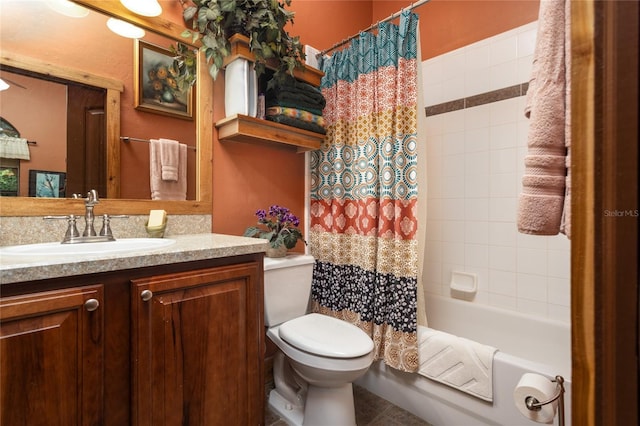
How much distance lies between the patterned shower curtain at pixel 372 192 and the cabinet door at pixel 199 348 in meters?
0.71

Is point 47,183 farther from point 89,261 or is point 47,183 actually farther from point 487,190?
point 487,190

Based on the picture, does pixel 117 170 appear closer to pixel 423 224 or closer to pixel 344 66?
pixel 344 66

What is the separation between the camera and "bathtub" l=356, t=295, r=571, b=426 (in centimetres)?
123

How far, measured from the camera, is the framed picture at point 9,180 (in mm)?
1079

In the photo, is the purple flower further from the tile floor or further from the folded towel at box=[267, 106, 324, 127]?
the tile floor

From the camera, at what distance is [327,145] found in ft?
6.34

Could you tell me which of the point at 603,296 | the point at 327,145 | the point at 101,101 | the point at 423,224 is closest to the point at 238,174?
the point at 327,145

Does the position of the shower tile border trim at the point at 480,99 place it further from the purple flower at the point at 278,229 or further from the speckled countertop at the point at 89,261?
the speckled countertop at the point at 89,261

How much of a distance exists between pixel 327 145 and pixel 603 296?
5.66ft

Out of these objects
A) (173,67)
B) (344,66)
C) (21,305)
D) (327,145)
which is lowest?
(21,305)

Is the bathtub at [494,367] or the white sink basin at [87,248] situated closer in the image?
the white sink basin at [87,248]

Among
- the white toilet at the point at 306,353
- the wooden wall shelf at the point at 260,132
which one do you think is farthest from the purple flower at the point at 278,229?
the wooden wall shelf at the point at 260,132

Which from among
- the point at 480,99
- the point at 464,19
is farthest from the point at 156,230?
the point at 464,19

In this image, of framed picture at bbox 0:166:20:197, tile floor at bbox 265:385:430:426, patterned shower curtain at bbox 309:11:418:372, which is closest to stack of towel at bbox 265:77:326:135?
patterned shower curtain at bbox 309:11:418:372
